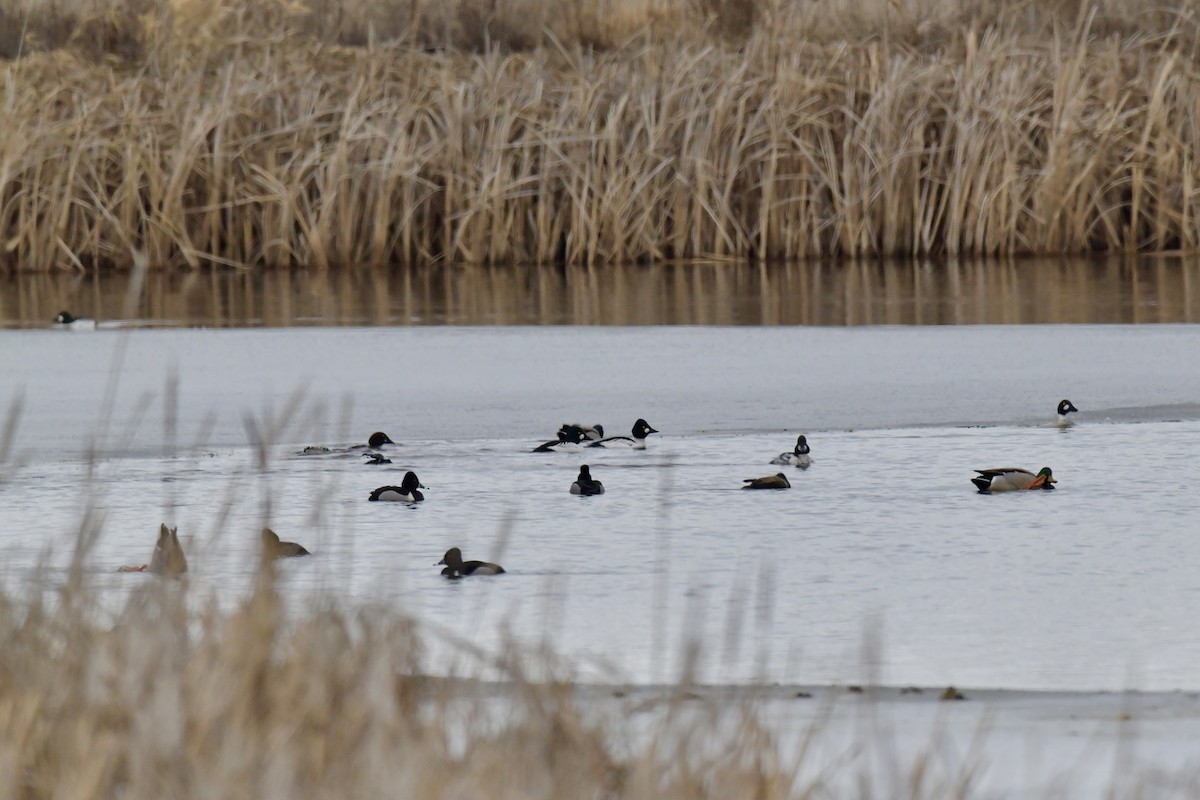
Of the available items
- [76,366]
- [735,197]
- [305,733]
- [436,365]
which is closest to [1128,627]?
[305,733]

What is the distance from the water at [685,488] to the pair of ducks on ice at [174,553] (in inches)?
1.4

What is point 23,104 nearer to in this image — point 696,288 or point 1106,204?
point 696,288

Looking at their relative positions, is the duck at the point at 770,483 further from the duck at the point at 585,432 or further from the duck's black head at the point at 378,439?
the duck's black head at the point at 378,439

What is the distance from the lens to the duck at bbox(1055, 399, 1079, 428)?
19.0 ft

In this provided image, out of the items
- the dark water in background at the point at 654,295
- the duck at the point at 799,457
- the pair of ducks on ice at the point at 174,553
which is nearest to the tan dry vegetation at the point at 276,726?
the pair of ducks on ice at the point at 174,553

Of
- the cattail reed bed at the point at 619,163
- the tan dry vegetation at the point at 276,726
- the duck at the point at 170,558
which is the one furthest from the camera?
the cattail reed bed at the point at 619,163

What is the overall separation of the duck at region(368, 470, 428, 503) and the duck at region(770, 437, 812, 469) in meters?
0.96

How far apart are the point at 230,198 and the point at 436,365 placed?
463 cm

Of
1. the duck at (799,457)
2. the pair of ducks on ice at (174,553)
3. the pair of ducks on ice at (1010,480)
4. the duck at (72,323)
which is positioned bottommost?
the pair of ducks on ice at (174,553)

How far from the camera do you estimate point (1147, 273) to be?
10523 mm

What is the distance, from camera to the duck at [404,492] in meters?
4.67

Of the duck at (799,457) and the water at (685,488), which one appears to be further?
the duck at (799,457)

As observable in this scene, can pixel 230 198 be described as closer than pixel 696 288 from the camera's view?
No

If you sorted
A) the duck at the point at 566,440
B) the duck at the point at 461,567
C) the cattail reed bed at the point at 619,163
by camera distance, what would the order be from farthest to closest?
the cattail reed bed at the point at 619,163, the duck at the point at 566,440, the duck at the point at 461,567
